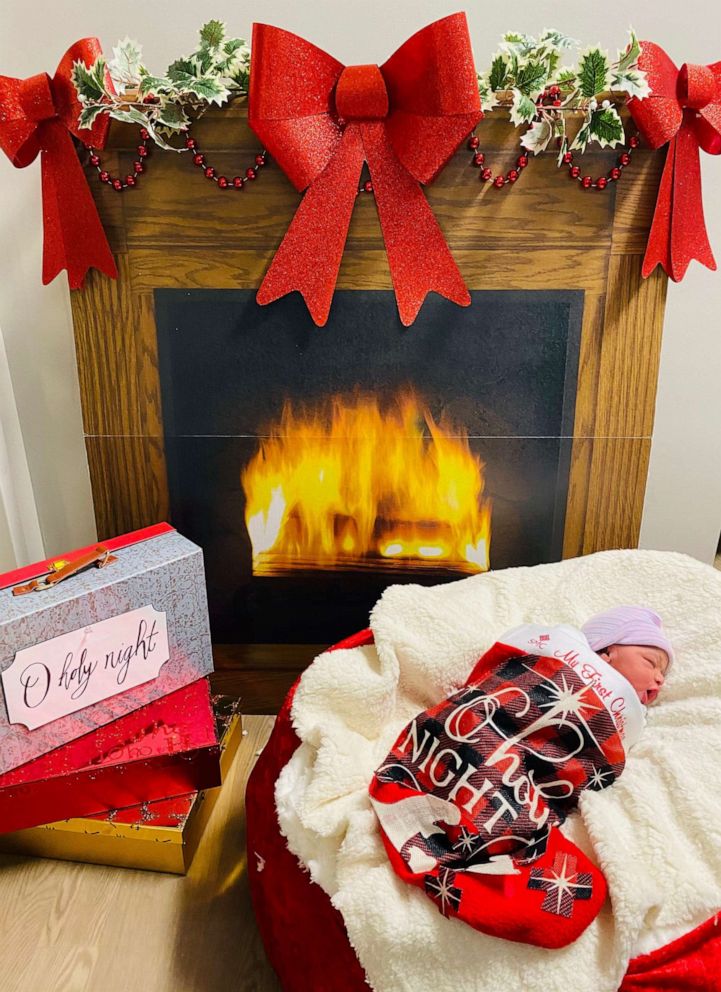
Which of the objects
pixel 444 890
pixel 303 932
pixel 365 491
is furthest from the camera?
pixel 365 491

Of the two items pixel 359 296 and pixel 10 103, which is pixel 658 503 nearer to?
pixel 359 296

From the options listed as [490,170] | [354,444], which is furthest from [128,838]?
[490,170]

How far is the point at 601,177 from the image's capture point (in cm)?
125

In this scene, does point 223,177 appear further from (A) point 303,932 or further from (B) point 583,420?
(A) point 303,932

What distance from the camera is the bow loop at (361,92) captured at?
3.79 ft

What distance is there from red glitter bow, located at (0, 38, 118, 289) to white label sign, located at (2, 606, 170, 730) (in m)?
0.64

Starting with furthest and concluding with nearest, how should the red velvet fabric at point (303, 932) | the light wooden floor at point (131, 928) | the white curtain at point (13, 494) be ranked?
the white curtain at point (13, 494)
the light wooden floor at point (131, 928)
the red velvet fabric at point (303, 932)

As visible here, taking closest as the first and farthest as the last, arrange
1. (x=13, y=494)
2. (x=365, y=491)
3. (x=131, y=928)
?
(x=131, y=928) → (x=365, y=491) → (x=13, y=494)

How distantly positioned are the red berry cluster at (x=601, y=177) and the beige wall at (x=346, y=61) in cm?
13

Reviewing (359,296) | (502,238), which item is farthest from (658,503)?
(359,296)

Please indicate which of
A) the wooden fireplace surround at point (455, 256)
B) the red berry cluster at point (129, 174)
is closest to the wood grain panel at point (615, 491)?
the wooden fireplace surround at point (455, 256)

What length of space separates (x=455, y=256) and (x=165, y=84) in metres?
0.56

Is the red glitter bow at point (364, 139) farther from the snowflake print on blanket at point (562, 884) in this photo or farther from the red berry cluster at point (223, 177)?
the snowflake print on blanket at point (562, 884)

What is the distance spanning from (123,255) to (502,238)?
70 cm
